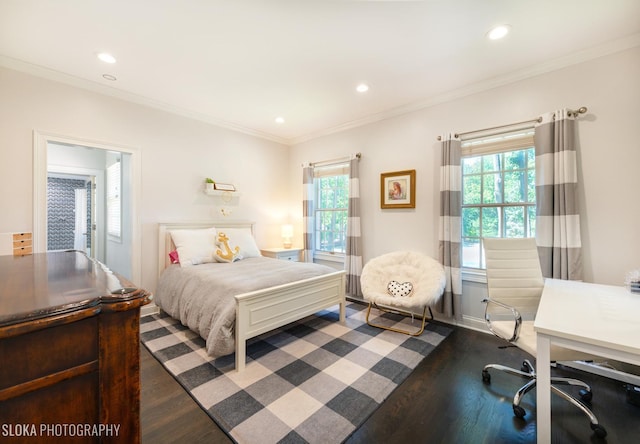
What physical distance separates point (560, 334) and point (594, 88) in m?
2.40

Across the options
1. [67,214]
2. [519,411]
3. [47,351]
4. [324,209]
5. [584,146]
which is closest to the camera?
[47,351]

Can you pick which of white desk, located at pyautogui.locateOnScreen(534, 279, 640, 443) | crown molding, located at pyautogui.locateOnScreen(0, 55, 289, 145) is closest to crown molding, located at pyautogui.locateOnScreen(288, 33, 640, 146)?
crown molding, located at pyautogui.locateOnScreen(0, 55, 289, 145)

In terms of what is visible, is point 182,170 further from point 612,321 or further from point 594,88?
point 594,88

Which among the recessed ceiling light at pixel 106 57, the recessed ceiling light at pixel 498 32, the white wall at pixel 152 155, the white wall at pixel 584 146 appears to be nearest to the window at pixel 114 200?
the white wall at pixel 152 155

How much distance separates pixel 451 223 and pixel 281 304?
2.04 metres

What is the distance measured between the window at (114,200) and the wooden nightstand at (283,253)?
2.10m

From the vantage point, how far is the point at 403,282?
10.5 ft

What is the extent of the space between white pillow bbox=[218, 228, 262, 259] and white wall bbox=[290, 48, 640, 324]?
1.90 m

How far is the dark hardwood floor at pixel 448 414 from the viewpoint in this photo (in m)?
1.56

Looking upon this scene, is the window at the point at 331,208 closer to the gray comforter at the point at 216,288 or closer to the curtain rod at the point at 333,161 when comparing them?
the curtain rod at the point at 333,161

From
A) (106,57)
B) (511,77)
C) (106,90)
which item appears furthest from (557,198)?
(106,90)

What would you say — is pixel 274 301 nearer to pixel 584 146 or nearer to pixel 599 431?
pixel 599 431

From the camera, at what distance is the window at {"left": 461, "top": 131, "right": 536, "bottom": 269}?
279 centimetres

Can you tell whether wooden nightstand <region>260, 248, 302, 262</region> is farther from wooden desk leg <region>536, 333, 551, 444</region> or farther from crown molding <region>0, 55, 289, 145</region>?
wooden desk leg <region>536, 333, 551, 444</region>
